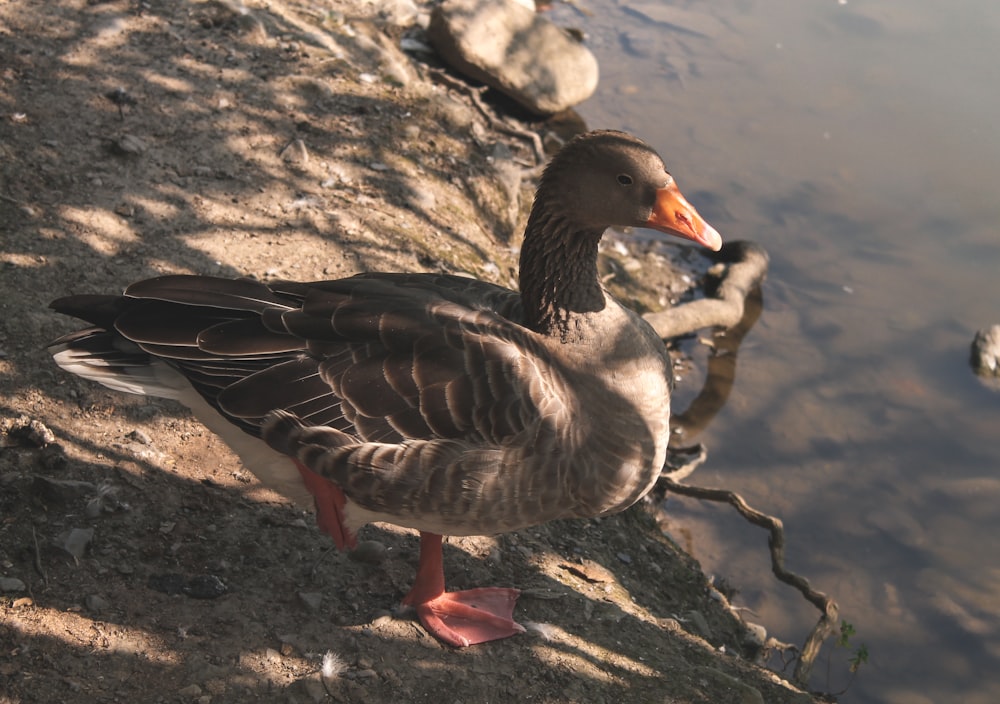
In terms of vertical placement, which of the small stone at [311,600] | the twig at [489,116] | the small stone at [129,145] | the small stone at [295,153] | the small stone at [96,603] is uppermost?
the small stone at [295,153]

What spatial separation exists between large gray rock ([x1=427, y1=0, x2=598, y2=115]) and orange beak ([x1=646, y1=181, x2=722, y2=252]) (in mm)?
5782

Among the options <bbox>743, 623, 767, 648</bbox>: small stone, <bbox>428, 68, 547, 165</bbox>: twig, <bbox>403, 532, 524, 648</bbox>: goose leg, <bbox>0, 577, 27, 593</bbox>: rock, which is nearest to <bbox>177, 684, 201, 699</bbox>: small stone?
<bbox>0, 577, 27, 593</bbox>: rock

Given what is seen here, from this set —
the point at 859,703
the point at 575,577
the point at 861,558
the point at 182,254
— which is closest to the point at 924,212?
the point at 861,558

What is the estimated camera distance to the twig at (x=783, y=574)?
5.41 m

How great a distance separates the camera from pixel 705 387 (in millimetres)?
7797

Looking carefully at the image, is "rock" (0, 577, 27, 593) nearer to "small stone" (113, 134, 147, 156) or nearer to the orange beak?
the orange beak

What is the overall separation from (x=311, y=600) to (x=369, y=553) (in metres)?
0.45

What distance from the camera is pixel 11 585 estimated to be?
11.6ft

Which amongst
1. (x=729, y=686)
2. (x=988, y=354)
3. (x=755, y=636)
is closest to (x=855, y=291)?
(x=988, y=354)

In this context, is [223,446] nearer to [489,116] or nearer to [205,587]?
[205,587]

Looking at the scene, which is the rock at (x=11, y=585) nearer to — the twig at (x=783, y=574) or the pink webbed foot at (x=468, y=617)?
the pink webbed foot at (x=468, y=617)

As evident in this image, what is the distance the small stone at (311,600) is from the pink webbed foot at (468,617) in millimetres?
431

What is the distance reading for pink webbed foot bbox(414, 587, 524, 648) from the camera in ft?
13.1

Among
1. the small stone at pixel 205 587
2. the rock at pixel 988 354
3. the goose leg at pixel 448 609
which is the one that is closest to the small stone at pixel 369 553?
the goose leg at pixel 448 609
